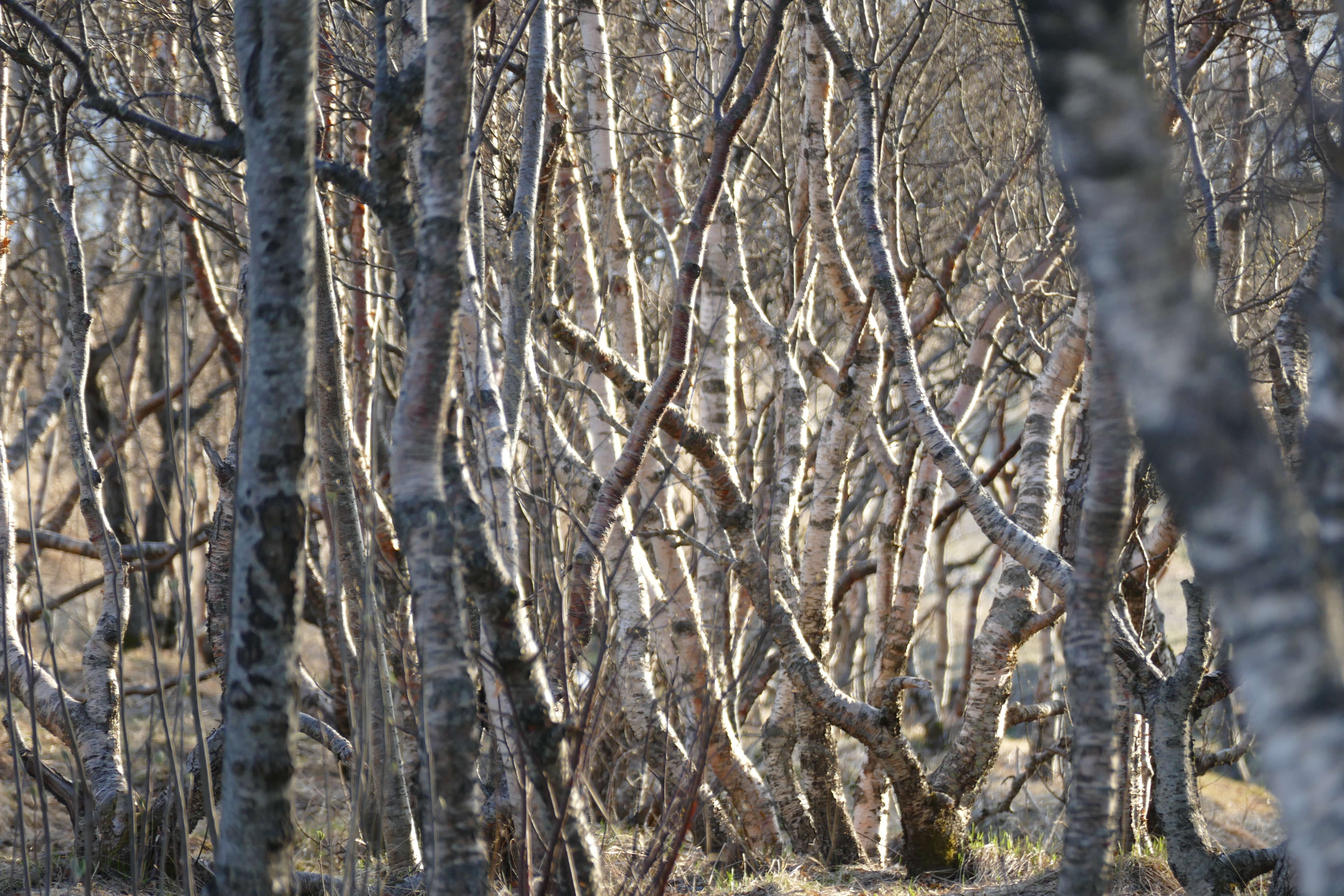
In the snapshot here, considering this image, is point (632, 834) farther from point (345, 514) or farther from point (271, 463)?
point (271, 463)

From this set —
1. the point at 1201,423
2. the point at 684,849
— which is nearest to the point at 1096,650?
the point at 1201,423

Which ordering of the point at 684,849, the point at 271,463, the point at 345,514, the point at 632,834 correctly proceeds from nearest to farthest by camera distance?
1. the point at 271,463
2. the point at 345,514
3. the point at 632,834
4. the point at 684,849

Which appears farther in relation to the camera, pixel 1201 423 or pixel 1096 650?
pixel 1096 650

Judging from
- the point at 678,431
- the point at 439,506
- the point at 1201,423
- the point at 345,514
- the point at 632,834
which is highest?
the point at 678,431

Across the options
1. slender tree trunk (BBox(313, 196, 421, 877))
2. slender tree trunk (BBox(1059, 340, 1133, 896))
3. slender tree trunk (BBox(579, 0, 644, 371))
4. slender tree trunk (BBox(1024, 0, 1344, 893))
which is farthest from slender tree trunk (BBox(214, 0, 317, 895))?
slender tree trunk (BBox(579, 0, 644, 371))

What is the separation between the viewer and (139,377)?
11.3 m

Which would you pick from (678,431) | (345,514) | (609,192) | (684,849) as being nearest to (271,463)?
(345,514)

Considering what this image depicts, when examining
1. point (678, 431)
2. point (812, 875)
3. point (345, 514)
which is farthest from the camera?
point (812, 875)

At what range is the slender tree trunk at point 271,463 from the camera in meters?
1.56

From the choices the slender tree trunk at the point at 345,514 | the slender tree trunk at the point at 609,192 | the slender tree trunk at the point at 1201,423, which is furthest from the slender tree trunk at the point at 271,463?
the slender tree trunk at the point at 609,192

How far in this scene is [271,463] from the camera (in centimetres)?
159

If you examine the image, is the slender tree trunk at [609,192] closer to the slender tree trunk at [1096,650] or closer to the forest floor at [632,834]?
the forest floor at [632,834]

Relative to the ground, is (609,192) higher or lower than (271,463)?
higher

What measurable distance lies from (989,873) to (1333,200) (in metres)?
3.52
